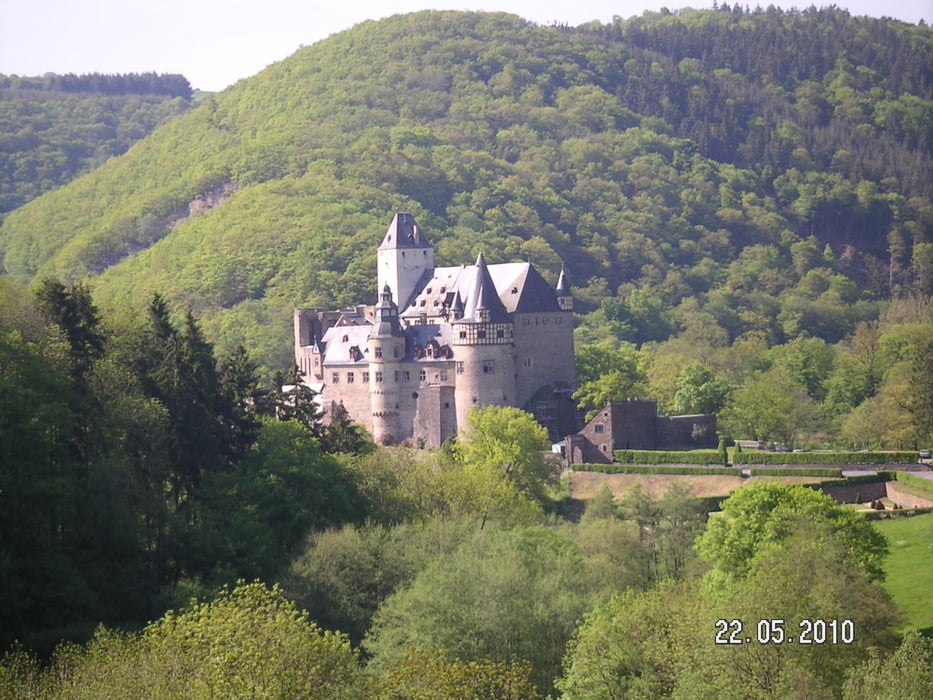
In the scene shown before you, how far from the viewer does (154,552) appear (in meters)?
60.6

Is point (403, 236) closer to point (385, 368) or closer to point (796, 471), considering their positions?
point (385, 368)

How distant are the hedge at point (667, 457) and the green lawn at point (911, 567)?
765 inches

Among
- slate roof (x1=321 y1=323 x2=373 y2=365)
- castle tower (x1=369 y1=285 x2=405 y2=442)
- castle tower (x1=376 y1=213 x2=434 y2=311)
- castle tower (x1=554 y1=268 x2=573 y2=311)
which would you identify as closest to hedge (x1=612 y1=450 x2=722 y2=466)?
castle tower (x1=554 y1=268 x2=573 y2=311)

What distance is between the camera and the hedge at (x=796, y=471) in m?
87.2

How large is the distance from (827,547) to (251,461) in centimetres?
2459

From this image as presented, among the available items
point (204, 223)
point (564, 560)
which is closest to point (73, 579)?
point (564, 560)

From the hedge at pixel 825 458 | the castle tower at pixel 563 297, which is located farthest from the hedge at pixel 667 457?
the castle tower at pixel 563 297

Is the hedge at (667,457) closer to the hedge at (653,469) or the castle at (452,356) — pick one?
the hedge at (653,469)

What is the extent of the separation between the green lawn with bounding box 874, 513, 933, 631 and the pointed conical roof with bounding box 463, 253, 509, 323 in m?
33.1

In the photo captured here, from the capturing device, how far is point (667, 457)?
93.6 m

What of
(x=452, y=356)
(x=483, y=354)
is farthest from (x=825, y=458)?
(x=452, y=356)

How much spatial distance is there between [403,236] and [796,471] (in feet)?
115

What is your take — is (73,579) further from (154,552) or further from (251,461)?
(251,461)

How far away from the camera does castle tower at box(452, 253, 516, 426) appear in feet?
332
